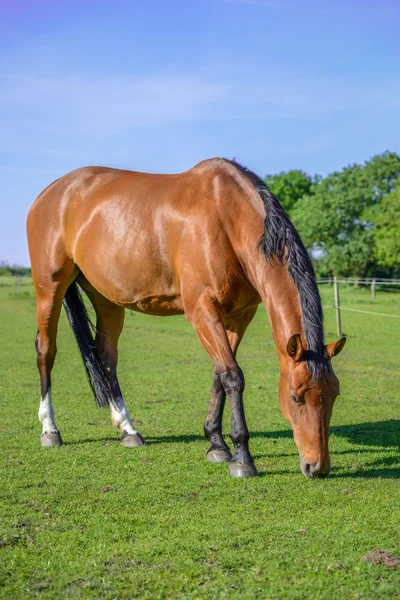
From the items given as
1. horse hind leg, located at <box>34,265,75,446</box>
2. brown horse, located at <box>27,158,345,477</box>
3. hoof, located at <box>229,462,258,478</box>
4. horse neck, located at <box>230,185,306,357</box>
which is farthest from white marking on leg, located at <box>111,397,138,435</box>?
horse neck, located at <box>230,185,306,357</box>

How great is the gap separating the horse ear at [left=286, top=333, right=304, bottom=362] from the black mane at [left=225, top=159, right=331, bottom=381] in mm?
72

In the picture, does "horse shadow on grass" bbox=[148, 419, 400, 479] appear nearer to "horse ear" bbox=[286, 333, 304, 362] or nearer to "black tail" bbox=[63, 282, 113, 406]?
"black tail" bbox=[63, 282, 113, 406]

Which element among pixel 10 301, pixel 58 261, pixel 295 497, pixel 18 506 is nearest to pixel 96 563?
pixel 18 506

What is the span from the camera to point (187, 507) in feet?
13.9

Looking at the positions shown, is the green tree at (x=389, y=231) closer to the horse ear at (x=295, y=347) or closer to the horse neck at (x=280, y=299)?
the horse neck at (x=280, y=299)

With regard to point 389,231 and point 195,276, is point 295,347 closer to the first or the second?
point 195,276

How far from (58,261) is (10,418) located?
76.9 inches

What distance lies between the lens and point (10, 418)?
722 cm

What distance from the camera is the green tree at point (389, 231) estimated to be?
1855 inches

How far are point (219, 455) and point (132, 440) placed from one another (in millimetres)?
991

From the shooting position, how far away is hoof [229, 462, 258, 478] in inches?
194

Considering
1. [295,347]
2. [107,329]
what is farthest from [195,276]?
[107,329]

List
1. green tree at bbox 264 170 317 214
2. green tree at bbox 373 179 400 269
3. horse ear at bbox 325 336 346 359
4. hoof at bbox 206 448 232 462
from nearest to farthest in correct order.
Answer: horse ear at bbox 325 336 346 359 < hoof at bbox 206 448 232 462 < green tree at bbox 373 179 400 269 < green tree at bbox 264 170 317 214

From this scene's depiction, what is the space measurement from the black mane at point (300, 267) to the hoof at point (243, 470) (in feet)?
3.47
